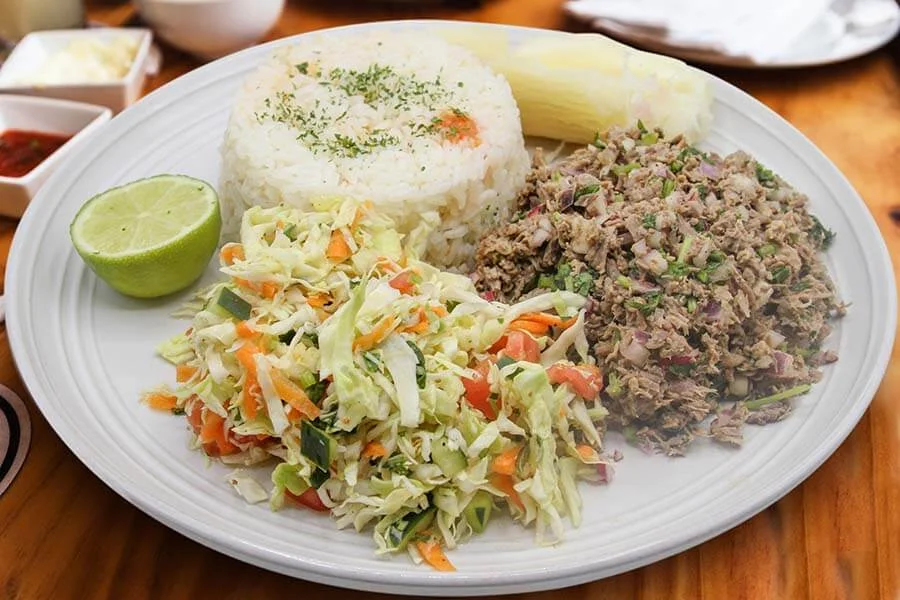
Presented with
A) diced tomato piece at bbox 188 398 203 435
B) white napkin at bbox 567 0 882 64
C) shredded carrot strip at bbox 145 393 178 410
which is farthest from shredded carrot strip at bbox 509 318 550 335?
white napkin at bbox 567 0 882 64

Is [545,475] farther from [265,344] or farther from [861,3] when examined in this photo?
[861,3]

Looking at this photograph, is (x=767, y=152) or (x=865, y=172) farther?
(x=865, y=172)

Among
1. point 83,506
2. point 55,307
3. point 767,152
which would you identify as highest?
point 767,152

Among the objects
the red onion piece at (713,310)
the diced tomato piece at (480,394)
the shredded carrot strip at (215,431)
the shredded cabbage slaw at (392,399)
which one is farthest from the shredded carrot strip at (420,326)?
the red onion piece at (713,310)

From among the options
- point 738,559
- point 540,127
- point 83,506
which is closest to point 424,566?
point 738,559

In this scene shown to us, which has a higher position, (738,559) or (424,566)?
(424,566)

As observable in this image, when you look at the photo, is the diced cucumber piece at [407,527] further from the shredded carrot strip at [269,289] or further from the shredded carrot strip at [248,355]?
the shredded carrot strip at [269,289]

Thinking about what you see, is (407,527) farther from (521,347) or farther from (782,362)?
(782,362)
